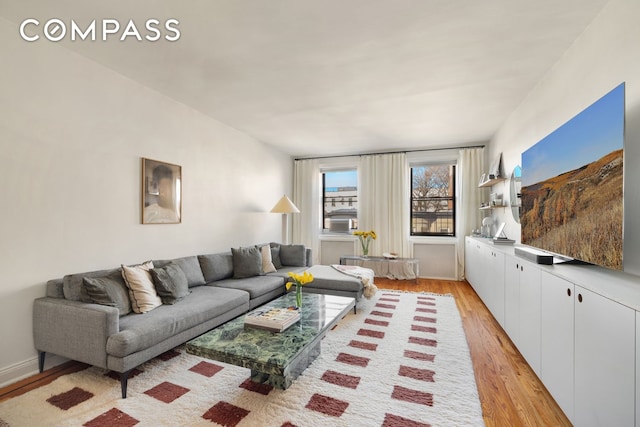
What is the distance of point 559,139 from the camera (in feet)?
6.81

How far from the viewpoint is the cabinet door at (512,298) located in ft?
8.11

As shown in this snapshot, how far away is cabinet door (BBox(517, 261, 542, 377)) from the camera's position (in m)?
2.06

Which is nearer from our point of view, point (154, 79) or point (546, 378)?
point (546, 378)

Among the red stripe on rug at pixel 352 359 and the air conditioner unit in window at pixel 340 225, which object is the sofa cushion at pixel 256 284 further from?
the air conditioner unit in window at pixel 340 225

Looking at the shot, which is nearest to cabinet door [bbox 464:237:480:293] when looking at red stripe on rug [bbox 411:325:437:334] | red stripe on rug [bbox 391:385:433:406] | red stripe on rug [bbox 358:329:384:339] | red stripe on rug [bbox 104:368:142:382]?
red stripe on rug [bbox 411:325:437:334]

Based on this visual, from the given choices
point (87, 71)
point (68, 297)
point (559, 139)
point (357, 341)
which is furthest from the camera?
point (357, 341)

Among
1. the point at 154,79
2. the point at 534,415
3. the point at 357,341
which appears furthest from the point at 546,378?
the point at 154,79

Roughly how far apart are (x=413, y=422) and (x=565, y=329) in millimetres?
1024

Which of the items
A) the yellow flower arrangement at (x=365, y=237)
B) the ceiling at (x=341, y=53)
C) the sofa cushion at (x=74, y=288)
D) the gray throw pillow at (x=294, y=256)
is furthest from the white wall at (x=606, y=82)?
the sofa cushion at (x=74, y=288)

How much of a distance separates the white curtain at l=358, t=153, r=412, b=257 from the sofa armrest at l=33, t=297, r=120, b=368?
4.61 m

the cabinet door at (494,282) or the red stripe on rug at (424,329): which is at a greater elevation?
the cabinet door at (494,282)

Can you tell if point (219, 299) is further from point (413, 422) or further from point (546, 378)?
point (546, 378)

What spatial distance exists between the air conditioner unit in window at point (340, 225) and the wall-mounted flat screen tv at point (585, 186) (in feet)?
13.4

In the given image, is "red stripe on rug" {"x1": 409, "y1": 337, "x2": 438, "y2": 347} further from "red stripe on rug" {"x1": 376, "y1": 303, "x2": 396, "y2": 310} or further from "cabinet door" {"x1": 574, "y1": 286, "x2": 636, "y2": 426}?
"cabinet door" {"x1": 574, "y1": 286, "x2": 636, "y2": 426}
